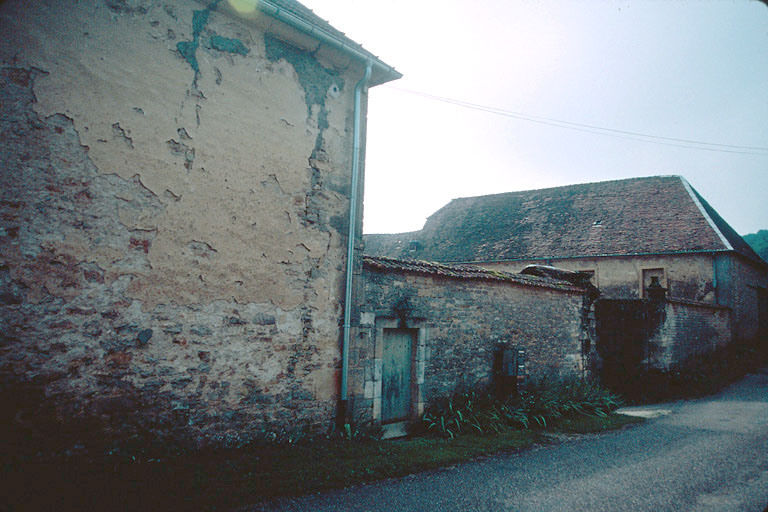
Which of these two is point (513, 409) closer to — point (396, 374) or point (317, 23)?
point (396, 374)

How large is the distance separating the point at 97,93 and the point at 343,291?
12.8 ft

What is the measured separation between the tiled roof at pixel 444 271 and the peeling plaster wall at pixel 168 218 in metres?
0.84

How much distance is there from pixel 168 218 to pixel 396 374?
4.48 m

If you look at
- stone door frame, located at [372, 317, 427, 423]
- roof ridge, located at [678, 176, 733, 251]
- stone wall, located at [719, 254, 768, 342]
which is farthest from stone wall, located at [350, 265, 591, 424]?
roof ridge, located at [678, 176, 733, 251]

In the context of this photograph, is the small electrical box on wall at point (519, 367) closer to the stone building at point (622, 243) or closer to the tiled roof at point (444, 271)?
the tiled roof at point (444, 271)

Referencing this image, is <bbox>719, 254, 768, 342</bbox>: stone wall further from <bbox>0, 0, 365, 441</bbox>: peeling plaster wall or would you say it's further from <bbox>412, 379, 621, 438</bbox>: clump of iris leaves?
<bbox>0, 0, 365, 441</bbox>: peeling plaster wall

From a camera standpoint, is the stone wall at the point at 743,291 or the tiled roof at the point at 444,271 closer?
the tiled roof at the point at 444,271

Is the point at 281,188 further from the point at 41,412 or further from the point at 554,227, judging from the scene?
the point at 554,227

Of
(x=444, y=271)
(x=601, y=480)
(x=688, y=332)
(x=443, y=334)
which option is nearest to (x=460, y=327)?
(x=443, y=334)

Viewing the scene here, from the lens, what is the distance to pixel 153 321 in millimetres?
4961

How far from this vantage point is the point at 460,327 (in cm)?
853

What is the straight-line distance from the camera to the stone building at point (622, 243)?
17.5 metres

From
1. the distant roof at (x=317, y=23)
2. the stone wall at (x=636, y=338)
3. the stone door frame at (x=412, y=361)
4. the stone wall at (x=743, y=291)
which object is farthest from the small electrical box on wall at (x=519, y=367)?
the stone wall at (x=743, y=291)

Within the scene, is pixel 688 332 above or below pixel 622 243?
below
